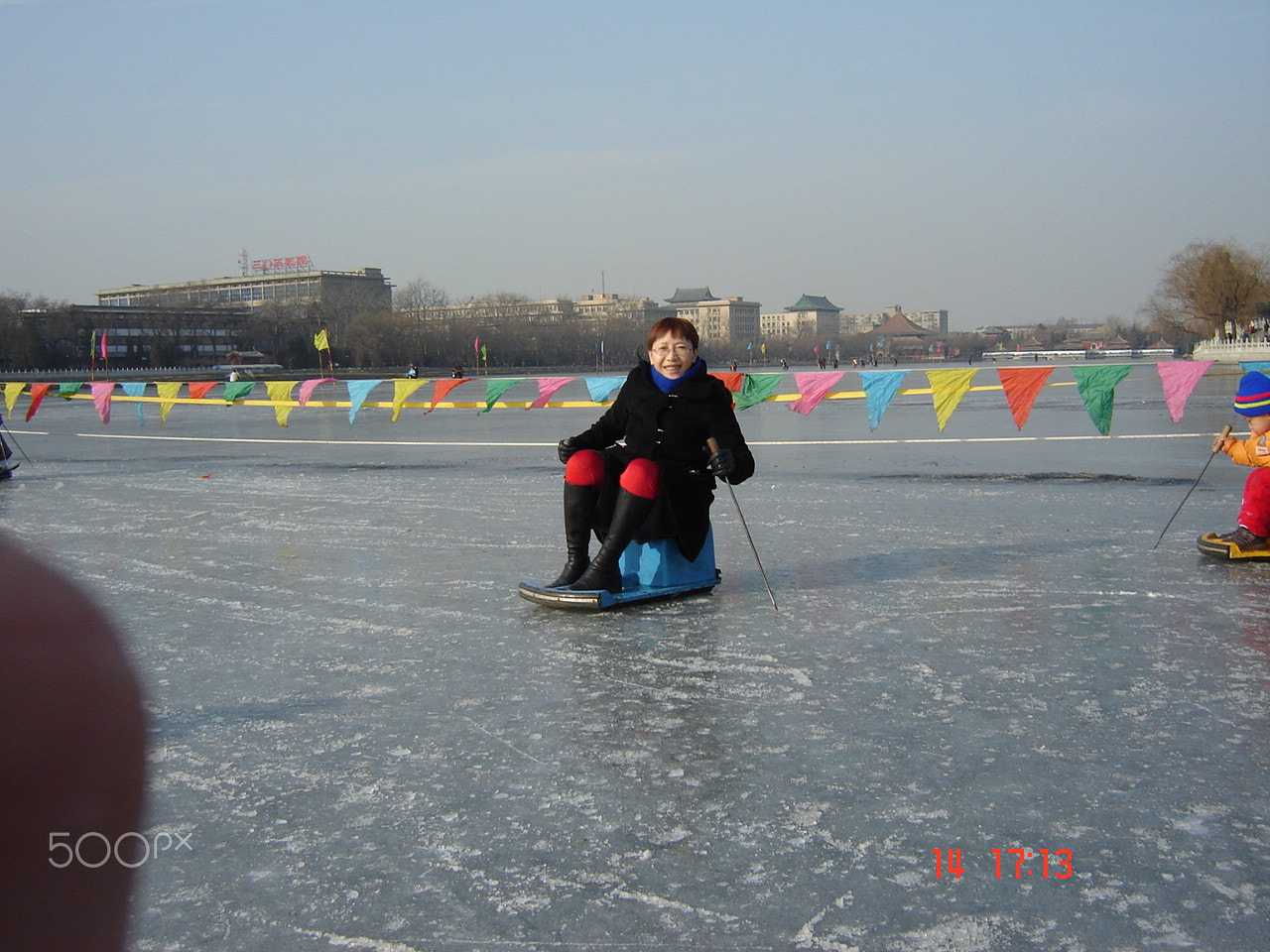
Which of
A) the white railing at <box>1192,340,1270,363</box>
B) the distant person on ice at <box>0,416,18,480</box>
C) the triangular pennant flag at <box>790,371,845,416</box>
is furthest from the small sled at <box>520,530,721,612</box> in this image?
the white railing at <box>1192,340,1270,363</box>

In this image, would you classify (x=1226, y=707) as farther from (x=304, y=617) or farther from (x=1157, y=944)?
(x=304, y=617)

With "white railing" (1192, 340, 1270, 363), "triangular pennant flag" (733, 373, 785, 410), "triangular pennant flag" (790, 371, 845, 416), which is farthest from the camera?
"white railing" (1192, 340, 1270, 363)

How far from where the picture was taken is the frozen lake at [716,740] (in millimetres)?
2287

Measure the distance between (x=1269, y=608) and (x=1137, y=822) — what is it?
271cm

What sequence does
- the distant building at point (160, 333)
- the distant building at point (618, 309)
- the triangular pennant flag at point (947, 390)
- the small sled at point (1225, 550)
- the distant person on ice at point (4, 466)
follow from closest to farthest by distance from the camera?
the small sled at point (1225, 550), the triangular pennant flag at point (947, 390), the distant person on ice at point (4, 466), the distant building at point (160, 333), the distant building at point (618, 309)

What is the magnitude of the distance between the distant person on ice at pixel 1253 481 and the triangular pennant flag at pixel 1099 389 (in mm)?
4032

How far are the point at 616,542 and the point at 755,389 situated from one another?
7.83 metres

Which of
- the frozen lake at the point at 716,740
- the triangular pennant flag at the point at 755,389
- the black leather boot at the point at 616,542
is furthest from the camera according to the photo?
the triangular pennant flag at the point at 755,389

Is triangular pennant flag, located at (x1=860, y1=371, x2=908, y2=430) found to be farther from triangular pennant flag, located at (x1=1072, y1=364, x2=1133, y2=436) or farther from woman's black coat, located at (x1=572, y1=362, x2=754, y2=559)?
woman's black coat, located at (x1=572, y1=362, x2=754, y2=559)

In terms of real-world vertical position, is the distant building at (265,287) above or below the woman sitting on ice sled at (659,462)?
above

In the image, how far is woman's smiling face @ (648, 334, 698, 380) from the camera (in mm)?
5234

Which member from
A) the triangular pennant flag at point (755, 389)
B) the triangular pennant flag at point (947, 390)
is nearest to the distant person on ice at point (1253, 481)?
the triangular pennant flag at point (947, 390)

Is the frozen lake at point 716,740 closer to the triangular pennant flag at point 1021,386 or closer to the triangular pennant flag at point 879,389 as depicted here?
the triangular pennant flag at point 1021,386
